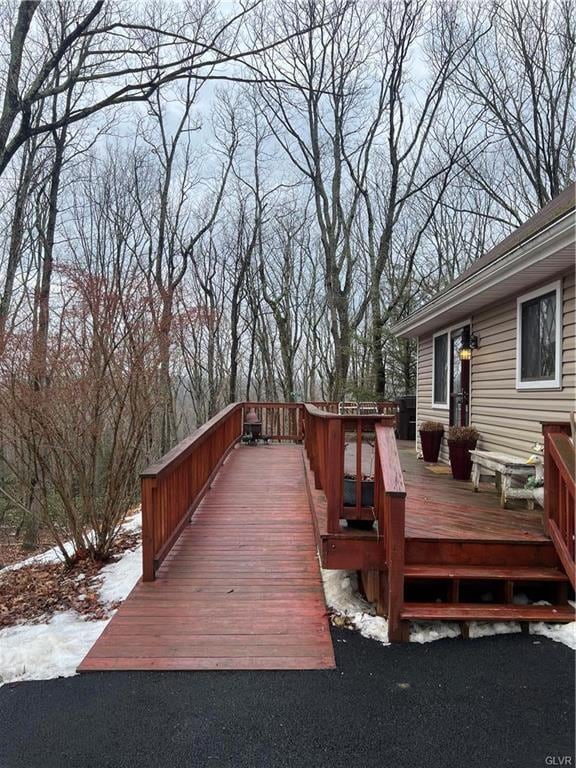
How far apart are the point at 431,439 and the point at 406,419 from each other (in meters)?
3.66

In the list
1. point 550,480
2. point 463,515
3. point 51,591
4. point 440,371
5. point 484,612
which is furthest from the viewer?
point 440,371

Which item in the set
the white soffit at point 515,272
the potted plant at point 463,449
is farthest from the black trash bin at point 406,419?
the potted plant at point 463,449

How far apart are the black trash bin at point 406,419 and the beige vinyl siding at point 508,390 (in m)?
3.76

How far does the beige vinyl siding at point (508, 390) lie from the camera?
395cm

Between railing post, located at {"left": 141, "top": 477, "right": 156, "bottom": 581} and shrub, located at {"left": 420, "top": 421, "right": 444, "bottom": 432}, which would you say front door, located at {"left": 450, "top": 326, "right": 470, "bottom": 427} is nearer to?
shrub, located at {"left": 420, "top": 421, "right": 444, "bottom": 432}

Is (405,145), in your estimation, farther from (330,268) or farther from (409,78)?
(330,268)

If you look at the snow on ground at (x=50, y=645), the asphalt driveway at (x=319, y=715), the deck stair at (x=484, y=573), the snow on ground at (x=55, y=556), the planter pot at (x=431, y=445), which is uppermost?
the planter pot at (x=431, y=445)

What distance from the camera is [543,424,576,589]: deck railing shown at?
297cm

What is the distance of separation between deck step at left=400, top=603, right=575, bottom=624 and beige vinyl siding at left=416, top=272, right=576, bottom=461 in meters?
1.67

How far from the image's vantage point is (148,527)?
139 inches

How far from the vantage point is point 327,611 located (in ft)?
10.6

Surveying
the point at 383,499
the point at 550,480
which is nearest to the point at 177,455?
the point at 383,499

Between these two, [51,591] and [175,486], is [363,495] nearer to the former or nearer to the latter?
[175,486]

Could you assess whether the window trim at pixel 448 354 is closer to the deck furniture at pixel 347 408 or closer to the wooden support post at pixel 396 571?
the deck furniture at pixel 347 408
